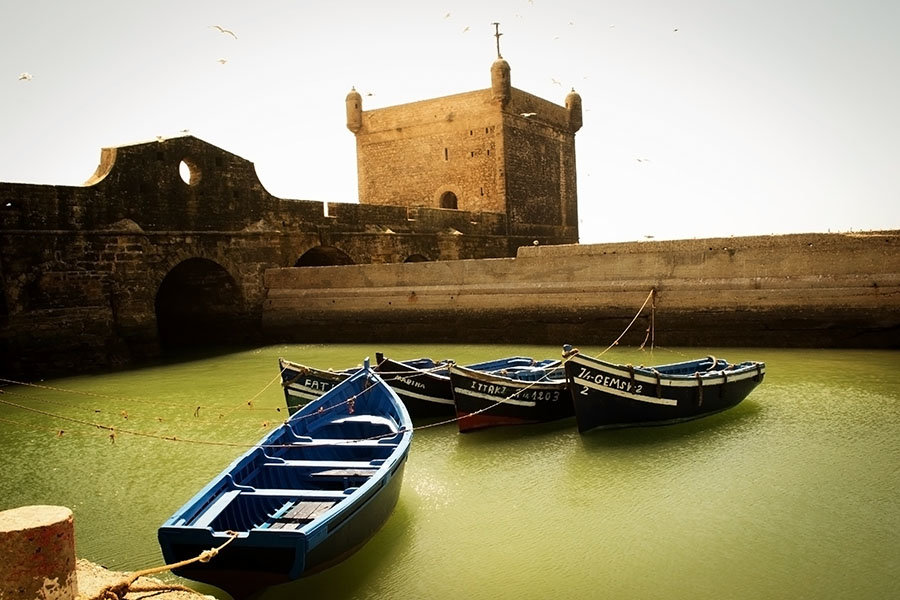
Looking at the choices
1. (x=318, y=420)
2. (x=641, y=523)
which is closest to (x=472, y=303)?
(x=318, y=420)

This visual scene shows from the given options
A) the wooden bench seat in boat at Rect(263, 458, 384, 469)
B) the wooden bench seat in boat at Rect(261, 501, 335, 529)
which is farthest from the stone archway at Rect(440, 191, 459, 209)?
the wooden bench seat in boat at Rect(261, 501, 335, 529)

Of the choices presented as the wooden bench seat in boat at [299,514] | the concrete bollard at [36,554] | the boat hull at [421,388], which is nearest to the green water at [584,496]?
the boat hull at [421,388]

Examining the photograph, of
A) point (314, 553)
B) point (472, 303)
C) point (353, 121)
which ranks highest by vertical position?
point (353, 121)

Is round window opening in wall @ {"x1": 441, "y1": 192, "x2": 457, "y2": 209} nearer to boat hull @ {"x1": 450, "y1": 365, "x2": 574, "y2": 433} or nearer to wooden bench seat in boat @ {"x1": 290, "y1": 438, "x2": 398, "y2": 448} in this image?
boat hull @ {"x1": 450, "y1": 365, "x2": 574, "y2": 433}

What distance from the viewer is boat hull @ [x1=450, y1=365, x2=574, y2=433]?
7.98 meters

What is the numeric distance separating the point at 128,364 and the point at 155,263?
93.8 inches

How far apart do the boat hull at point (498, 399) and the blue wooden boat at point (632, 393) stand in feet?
1.94

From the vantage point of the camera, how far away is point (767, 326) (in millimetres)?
13148

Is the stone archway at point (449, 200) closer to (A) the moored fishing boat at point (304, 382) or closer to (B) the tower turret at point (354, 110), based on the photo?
(B) the tower turret at point (354, 110)

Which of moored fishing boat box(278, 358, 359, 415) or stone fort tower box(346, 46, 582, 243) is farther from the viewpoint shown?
stone fort tower box(346, 46, 582, 243)

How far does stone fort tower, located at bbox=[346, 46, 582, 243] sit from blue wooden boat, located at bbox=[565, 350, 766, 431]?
18.3m

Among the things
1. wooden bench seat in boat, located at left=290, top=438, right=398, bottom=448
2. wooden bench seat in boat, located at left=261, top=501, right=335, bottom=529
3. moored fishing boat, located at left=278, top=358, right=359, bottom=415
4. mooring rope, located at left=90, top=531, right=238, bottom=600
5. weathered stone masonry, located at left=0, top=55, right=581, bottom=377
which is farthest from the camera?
weathered stone masonry, located at left=0, top=55, right=581, bottom=377

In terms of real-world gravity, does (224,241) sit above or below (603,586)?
above

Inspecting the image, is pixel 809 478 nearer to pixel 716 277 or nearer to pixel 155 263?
pixel 716 277
